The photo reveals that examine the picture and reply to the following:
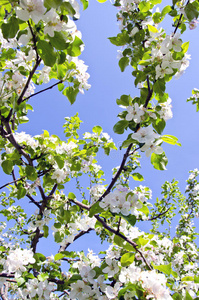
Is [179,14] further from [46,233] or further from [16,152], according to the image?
Answer: [46,233]

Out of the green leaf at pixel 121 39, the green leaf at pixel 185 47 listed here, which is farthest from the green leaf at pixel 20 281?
the green leaf at pixel 185 47

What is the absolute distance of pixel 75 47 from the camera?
1384 mm

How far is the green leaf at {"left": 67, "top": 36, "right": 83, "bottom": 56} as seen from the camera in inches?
53.8

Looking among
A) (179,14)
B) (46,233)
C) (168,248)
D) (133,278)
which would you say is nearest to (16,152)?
(46,233)

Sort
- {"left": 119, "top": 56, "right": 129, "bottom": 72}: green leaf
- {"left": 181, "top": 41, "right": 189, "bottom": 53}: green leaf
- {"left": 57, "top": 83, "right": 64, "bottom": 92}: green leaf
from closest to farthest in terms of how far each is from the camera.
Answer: {"left": 181, "top": 41, "right": 189, "bottom": 53}: green leaf, {"left": 119, "top": 56, "right": 129, "bottom": 72}: green leaf, {"left": 57, "top": 83, "right": 64, "bottom": 92}: green leaf

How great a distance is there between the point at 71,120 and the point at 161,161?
197 centimetres

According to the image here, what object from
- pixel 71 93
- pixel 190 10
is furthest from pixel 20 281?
pixel 190 10

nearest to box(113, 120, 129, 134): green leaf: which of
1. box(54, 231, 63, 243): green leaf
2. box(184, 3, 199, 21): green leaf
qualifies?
box(184, 3, 199, 21): green leaf

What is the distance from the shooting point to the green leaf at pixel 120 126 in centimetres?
162

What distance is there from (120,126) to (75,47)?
0.62 m

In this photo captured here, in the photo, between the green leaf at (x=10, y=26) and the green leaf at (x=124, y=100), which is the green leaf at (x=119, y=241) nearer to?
the green leaf at (x=124, y=100)

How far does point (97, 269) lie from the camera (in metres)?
1.81

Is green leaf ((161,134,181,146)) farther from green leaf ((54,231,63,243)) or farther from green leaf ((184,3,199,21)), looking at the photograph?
green leaf ((54,231,63,243))

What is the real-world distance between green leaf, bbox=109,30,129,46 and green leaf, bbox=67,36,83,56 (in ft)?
1.44
